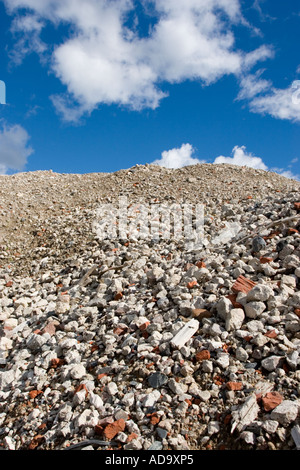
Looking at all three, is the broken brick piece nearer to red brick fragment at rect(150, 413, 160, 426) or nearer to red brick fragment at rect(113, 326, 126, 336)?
red brick fragment at rect(113, 326, 126, 336)

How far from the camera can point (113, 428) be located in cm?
286

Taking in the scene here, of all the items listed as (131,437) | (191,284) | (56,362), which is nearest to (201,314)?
(191,284)

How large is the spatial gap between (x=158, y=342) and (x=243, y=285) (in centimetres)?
148

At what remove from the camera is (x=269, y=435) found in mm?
2594

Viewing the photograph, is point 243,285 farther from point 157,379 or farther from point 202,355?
point 157,379

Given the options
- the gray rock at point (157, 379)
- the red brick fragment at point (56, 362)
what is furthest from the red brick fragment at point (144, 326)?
the red brick fragment at point (56, 362)

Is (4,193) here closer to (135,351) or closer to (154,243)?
(154,243)

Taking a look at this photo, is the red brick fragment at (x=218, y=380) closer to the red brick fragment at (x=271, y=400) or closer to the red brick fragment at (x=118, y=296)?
the red brick fragment at (x=271, y=400)

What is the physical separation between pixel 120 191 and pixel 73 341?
8.20 metres

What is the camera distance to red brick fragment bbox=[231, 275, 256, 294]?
4328mm

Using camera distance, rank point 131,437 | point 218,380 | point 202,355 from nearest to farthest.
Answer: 1. point 131,437
2. point 218,380
3. point 202,355
